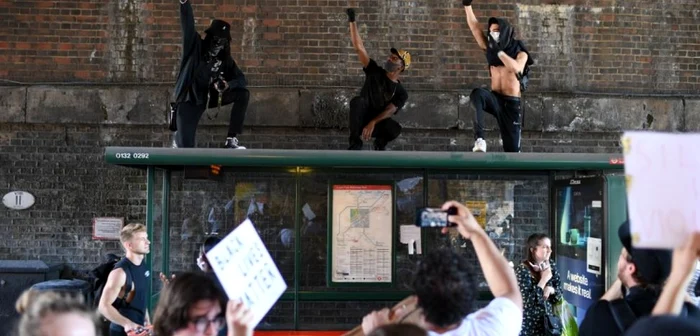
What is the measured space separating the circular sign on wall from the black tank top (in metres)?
4.41

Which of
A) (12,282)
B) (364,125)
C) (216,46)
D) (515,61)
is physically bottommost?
(12,282)

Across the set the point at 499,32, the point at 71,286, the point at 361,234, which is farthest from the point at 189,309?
the point at 71,286

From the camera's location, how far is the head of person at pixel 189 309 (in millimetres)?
2836

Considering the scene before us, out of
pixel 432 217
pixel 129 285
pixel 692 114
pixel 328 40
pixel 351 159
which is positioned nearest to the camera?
pixel 432 217

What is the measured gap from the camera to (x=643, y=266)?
120 inches

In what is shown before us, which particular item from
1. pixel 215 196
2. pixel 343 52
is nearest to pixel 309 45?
pixel 343 52

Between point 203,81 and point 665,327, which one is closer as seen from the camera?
point 665,327

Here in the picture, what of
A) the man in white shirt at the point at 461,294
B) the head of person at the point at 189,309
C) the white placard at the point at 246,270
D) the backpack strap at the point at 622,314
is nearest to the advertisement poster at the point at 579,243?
the backpack strap at the point at 622,314

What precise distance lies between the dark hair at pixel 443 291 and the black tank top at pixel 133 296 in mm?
3697

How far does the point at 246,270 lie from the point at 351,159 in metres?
3.86

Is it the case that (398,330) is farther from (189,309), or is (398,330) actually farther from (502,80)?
(502,80)

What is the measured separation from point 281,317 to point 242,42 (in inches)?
175

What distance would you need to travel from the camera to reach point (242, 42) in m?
10.0

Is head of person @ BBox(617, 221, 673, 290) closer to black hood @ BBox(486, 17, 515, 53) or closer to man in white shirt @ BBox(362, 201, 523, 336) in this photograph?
man in white shirt @ BBox(362, 201, 523, 336)
